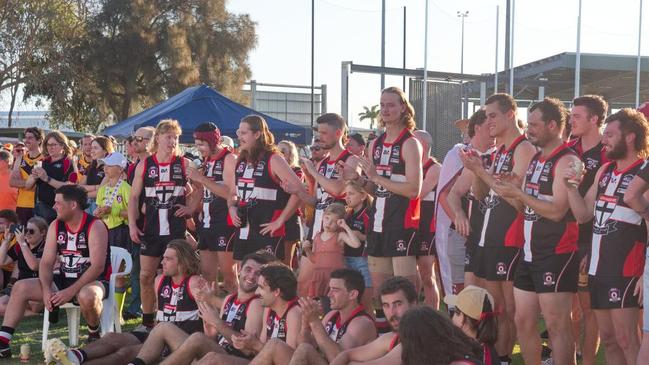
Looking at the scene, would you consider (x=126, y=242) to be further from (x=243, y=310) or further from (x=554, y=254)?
(x=554, y=254)

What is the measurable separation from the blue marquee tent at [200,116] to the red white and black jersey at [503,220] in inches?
362

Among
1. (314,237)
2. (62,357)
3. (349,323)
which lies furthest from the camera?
(314,237)

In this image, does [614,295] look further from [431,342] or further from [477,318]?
[431,342]

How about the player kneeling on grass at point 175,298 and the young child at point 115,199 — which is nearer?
the player kneeling on grass at point 175,298

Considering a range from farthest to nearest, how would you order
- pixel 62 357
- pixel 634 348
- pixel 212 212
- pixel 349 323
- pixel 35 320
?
pixel 35 320, pixel 212 212, pixel 62 357, pixel 349 323, pixel 634 348

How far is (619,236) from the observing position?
16.9 ft

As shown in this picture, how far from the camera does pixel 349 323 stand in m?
5.97

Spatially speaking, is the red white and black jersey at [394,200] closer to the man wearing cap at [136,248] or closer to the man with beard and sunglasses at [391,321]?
the man with beard and sunglasses at [391,321]

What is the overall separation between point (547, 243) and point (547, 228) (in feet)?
0.31

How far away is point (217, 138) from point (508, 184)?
3.85 meters

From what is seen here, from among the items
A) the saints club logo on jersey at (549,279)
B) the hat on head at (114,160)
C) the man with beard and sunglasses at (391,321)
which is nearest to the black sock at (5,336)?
the hat on head at (114,160)

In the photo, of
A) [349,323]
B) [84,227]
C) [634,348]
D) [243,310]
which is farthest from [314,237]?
[634,348]

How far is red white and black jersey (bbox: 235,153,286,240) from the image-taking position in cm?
766

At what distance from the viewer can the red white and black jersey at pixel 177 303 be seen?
7.14m
